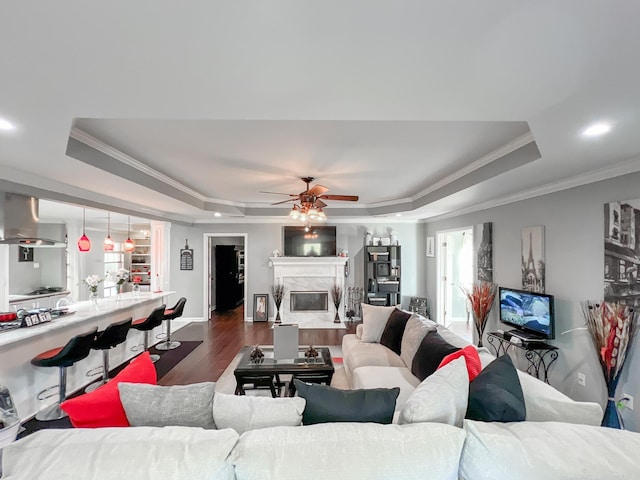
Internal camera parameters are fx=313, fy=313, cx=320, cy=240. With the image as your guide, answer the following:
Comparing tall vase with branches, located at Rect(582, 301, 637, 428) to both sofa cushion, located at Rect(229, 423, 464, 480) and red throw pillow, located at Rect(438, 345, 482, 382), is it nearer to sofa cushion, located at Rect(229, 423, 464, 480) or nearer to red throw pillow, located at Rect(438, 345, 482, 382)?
red throw pillow, located at Rect(438, 345, 482, 382)

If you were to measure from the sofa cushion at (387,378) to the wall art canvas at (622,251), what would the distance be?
192cm

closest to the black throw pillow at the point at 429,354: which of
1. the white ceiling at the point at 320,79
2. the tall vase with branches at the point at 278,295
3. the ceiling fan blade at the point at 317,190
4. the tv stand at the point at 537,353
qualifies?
the tv stand at the point at 537,353

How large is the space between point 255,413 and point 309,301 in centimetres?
566

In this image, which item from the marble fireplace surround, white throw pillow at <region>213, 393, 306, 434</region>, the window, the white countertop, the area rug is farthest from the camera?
the window

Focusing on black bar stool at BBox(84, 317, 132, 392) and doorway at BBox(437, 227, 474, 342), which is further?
doorway at BBox(437, 227, 474, 342)

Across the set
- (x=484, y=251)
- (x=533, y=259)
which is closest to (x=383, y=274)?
(x=484, y=251)

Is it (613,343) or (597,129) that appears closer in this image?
(597,129)

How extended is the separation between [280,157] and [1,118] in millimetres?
2069

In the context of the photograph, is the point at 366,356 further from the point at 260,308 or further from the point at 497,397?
the point at 260,308

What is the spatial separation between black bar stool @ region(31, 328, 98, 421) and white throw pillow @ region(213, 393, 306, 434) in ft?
7.67

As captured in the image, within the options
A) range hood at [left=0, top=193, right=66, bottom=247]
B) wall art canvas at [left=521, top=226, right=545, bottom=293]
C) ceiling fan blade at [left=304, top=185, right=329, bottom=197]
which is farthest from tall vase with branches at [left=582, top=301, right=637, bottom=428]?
range hood at [left=0, top=193, right=66, bottom=247]

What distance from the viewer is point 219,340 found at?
570cm

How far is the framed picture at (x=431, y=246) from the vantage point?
6.87m

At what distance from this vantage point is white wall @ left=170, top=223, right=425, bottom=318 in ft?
23.7
